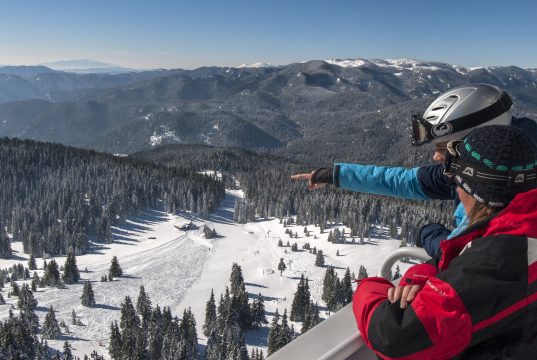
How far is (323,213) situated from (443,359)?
402ft

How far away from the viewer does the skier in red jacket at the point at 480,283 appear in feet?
8.95

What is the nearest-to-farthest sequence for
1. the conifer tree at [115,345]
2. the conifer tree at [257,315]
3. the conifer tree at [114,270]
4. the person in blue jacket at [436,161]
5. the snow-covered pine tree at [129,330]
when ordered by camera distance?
the person in blue jacket at [436,161] < the snow-covered pine tree at [129,330] < the conifer tree at [115,345] < the conifer tree at [257,315] < the conifer tree at [114,270]

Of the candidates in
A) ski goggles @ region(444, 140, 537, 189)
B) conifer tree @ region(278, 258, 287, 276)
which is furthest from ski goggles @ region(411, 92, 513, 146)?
conifer tree @ region(278, 258, 287, 276)

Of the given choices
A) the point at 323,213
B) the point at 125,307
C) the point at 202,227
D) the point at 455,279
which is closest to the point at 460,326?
the point at 455,279

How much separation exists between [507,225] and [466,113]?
102 inches

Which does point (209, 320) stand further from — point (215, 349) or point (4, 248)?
point (4, 248)

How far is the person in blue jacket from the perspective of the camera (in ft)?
16.5

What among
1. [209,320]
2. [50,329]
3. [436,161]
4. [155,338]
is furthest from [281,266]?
[436,161]

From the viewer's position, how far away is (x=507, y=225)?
9.41 feet

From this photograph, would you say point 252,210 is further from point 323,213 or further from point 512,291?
→ point 512,291

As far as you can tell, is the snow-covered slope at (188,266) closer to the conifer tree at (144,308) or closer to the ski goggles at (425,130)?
the conifer tree at (144,308)

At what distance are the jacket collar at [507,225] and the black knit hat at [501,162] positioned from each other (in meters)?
0.18

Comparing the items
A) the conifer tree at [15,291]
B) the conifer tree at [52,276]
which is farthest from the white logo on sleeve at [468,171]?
the conifer tree at [52,276]

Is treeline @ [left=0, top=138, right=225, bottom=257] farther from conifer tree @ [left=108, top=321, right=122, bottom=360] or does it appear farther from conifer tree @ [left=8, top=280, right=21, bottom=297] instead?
conifer tree @ [left=108, top=321, right=122, bottom=360]
